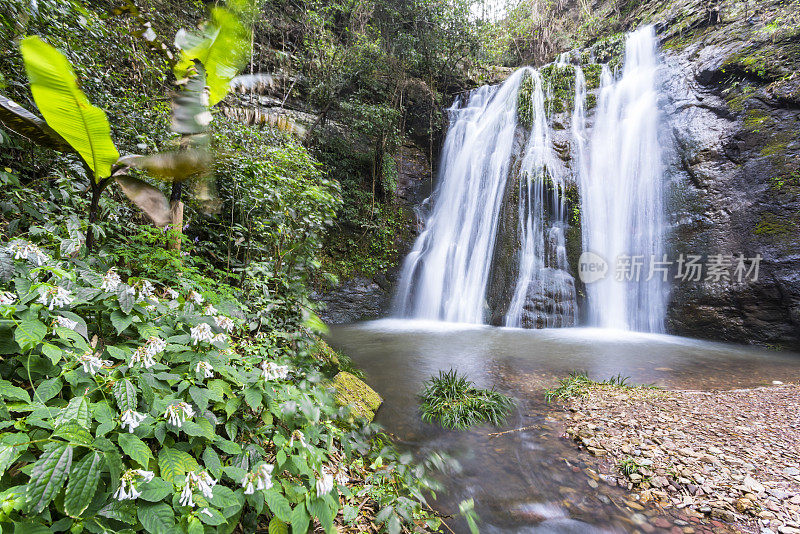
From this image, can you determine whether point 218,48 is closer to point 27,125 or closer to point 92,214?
point 27,125

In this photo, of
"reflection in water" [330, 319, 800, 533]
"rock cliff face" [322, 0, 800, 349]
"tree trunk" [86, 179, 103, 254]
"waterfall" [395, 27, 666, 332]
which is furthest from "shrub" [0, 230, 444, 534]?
"rock cliff face" [322, 0, 800, 349]

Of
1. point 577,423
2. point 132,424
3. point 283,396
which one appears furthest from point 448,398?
point 132,424

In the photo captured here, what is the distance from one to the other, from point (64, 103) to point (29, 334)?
1275 mm

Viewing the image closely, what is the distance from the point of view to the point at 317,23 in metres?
9.60

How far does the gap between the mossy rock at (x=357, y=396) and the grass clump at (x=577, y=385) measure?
86.6 inches

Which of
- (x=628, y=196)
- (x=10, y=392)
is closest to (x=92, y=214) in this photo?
(x=10, y=392)

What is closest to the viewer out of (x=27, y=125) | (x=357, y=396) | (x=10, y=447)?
(x=10, y=447)

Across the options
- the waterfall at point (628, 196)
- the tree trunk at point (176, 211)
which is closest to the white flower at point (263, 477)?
the tree trunk at point (176, 211)

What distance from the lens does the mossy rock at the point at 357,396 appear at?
3.12 m

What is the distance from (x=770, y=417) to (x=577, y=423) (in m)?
2.04

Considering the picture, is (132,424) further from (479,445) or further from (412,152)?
(412,152)

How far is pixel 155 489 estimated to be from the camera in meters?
0.98

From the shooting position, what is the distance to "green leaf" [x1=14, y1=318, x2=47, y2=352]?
1.04 m

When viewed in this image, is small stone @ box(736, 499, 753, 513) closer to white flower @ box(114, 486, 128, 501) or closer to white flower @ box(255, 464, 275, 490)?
white flower @ box(255, 464, 275, 490)
